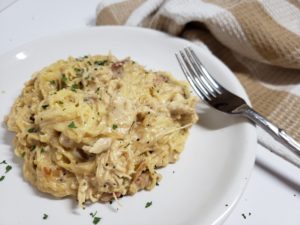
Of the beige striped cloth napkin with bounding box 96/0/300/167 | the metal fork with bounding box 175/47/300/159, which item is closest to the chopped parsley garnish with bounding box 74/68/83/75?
the metal fork with bounding box 175/47/300/159

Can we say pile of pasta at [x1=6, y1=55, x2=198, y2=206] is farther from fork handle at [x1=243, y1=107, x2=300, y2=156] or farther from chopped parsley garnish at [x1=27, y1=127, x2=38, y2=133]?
fork handle at [x1=243, y1=107, x2=300, y2=156]

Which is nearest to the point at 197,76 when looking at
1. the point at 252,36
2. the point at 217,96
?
the point at 217,96

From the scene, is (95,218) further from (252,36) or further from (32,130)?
(252,36)

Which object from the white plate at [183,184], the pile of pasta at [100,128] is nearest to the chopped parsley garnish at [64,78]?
the pile of pasta at [100,128]

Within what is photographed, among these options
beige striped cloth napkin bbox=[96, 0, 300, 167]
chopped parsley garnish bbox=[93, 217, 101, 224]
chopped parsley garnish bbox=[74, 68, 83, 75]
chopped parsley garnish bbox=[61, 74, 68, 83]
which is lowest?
beige striped cloth napkin bbox=[96, 0, 300, 167]

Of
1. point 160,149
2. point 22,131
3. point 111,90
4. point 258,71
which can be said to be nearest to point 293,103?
point 258,71

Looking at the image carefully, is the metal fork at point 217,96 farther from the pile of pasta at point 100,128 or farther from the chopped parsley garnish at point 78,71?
the chopped parsley garnish at point 78,71
